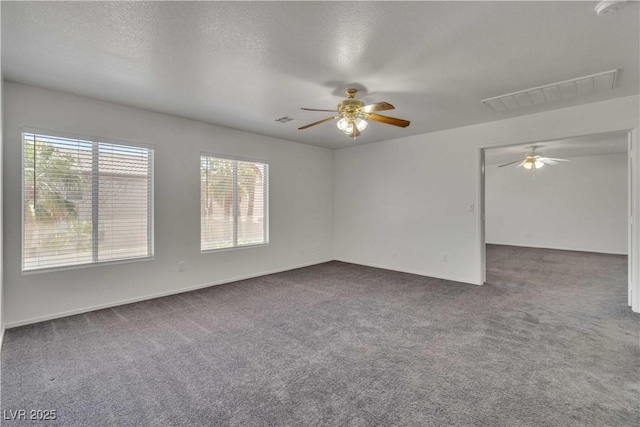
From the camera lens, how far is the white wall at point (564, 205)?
744 cm

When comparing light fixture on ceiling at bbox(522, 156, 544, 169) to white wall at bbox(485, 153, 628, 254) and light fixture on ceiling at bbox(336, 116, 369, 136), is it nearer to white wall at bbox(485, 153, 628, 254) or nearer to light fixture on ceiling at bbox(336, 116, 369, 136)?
white wall at bbox(485, 153, 628, 254)

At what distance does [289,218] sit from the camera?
591 centimetres

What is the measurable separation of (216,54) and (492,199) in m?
9.50

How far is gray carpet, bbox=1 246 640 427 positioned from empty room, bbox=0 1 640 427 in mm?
22

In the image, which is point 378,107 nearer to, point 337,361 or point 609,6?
point 609,6

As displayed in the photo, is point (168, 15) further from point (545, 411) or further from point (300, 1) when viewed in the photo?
point (545, 411)

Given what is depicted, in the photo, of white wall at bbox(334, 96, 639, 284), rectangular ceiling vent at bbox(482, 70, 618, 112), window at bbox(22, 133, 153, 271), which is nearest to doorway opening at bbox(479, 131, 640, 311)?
white wall at bbox(334, 96, 639, 284)

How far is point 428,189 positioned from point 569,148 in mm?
4031

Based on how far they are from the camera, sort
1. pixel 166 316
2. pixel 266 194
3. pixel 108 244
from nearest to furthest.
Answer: pixel 166 316, pixel 108 244, pixel 266 194

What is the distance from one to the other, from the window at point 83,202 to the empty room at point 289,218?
23 millimetres

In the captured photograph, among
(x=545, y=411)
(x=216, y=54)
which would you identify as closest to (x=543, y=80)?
(x=545, y=411)

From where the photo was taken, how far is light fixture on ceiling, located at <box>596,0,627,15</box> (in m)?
1.86

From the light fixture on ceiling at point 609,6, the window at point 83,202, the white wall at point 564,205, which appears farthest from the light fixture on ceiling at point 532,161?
the window at point 83,202

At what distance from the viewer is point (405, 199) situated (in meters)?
5.68
